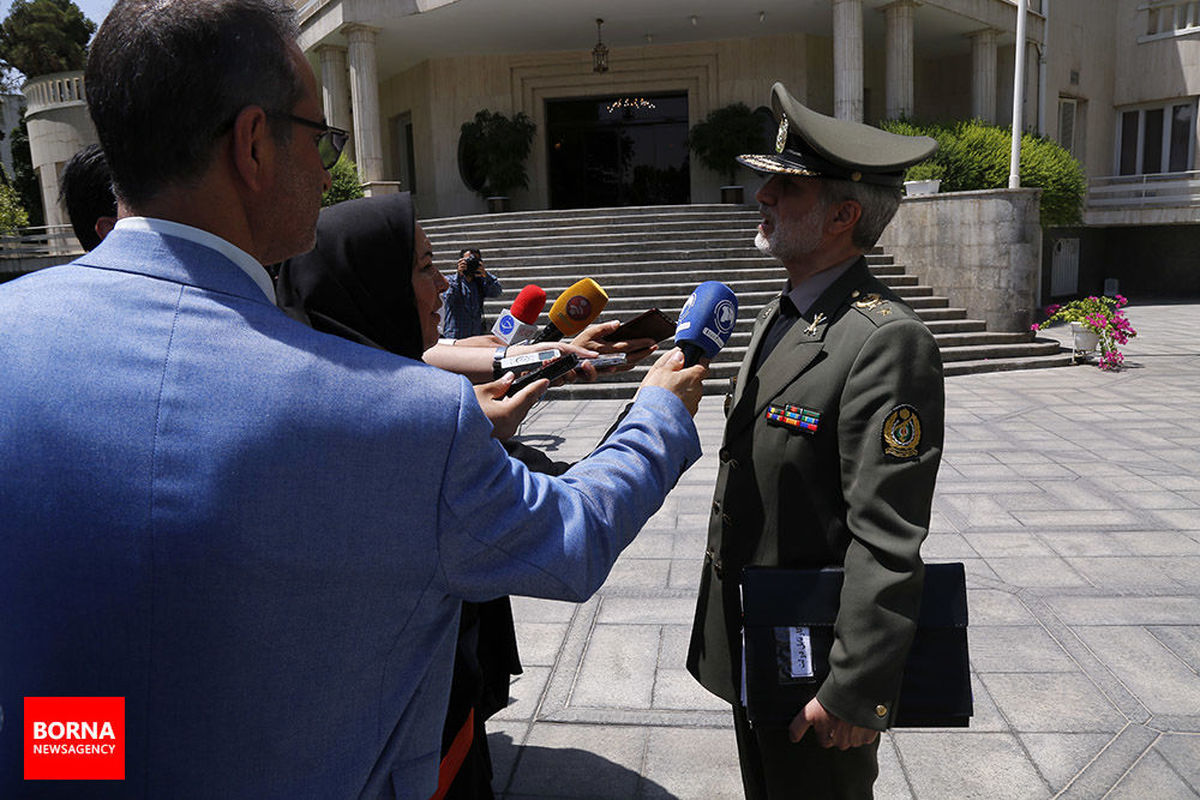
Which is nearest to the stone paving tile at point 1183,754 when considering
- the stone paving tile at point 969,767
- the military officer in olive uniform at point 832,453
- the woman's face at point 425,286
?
the stone paving tile at point 969,767

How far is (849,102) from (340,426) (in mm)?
16128

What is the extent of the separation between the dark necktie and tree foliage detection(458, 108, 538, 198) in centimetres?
1742

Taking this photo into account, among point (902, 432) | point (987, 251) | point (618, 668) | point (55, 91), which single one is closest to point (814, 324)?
point (902, 432)

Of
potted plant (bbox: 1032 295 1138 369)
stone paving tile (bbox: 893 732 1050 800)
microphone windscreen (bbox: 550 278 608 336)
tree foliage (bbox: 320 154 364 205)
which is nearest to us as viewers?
microphone windscreen (bbox: 550 278 608 336)

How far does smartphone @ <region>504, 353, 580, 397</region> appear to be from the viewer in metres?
1.98

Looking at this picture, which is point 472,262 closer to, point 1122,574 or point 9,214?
point 1122,574

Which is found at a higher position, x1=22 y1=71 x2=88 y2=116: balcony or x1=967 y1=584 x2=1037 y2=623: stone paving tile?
x1=22 y1=71 x2=88 y2=116: balcony

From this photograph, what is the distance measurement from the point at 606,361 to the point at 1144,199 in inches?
935

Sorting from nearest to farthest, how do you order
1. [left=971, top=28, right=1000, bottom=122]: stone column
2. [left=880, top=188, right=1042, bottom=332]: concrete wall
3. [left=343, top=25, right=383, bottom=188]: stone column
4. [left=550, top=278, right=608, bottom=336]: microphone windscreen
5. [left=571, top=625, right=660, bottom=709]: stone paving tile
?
[left=550, top=278, right=608, bottom=336]: microphone windscreen < [left=571, top=625, right=660, bottom=709]: stone paving tile < [left=880, top=188, right=1042, bottom=332]: concrete wall < [left=343, top=25, right=383, bottom=188]: stone column < [left=971, top=28, right=1000, bottom=122]: stone column

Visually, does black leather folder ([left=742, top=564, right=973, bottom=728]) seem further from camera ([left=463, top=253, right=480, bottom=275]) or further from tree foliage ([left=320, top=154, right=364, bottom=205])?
tree foliage ([left=320, top=154, right=364, bottom=205])

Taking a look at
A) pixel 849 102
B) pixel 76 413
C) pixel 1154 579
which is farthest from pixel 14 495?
pixel 849 102

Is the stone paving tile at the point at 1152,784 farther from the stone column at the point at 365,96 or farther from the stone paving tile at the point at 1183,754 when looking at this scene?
the stone column at the point at 365,96

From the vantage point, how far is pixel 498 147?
18531mm

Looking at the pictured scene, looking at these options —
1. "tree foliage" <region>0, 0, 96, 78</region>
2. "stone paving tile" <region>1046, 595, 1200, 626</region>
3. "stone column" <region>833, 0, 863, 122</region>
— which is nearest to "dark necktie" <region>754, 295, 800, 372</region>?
"stone paving tile" <region>1046, 595, 1200, 626</region>
